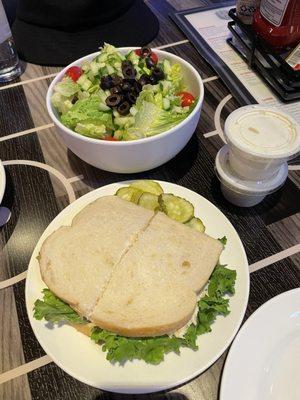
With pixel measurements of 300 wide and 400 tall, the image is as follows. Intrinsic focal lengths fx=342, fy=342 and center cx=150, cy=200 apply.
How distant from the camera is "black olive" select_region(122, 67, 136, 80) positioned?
3.86 feet

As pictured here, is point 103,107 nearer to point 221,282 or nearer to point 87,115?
point 87,115

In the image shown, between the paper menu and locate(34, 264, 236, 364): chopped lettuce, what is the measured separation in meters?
0.83

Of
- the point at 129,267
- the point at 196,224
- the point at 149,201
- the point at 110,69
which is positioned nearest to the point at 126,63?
the point at 110,69

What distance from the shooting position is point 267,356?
0.79 metres

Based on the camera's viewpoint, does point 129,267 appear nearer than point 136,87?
Yes

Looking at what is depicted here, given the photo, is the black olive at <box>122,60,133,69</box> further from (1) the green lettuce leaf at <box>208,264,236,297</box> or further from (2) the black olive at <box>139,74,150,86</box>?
(1) the green lettuce leaf at <box>208,264,236,297</box>

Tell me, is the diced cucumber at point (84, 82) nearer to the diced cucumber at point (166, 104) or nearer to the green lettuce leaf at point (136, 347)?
the diced cucumber at point (166, 104)

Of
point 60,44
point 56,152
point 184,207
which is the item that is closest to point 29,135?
point 56,152

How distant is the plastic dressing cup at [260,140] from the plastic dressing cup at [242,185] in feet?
0.06

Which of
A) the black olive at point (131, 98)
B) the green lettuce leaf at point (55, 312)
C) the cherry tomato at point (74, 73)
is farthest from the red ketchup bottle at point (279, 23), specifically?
the green lettuce leaf at point (55, 312)

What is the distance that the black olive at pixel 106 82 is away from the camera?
117cm

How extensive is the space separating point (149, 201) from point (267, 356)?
52cm

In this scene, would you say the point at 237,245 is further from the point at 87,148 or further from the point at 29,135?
the point at 29,135

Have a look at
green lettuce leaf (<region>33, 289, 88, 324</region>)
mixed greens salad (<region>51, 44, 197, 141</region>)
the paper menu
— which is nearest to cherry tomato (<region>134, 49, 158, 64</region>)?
mixed greens salad (<region>51, 44, 197, 141</region>)
